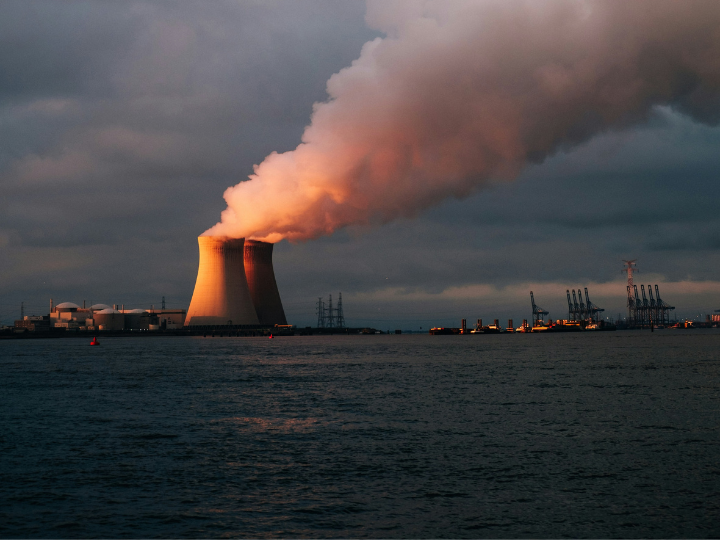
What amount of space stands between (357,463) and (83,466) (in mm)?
7431

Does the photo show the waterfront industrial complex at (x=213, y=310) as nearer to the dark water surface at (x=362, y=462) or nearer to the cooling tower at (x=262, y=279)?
the cooling tower at (x=262, y=279)

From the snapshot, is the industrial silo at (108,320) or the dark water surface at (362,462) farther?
the industrial silo at (108,320)

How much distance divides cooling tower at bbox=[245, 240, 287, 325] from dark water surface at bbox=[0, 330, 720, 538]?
3159 inches

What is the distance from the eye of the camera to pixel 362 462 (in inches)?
725

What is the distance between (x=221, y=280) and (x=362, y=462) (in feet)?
274

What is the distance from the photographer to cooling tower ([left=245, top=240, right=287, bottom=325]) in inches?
4604

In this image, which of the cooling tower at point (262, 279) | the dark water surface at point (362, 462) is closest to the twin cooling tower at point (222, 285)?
the cooling tower at point (262, 279)

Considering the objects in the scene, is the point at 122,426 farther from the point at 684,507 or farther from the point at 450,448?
the point at 684,507

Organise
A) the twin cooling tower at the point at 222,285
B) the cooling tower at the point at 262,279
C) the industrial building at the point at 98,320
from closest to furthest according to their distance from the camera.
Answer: the twin cooling tower at the point at 222,285 → the cooling tower at the point at 262,279 → the industrial building at the point at 98,320

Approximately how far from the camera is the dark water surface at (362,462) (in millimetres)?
13398

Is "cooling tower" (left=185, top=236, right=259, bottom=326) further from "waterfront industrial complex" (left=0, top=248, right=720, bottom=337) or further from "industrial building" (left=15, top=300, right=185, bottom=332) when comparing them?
"industrial building" (left=15, top=300, right=185, bottom=332)

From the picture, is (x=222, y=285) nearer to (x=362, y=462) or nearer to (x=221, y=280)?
(x=221, y=280)

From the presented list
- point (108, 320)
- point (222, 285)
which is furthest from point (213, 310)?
point (108, 320)

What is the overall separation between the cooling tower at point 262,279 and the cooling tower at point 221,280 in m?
16.3
